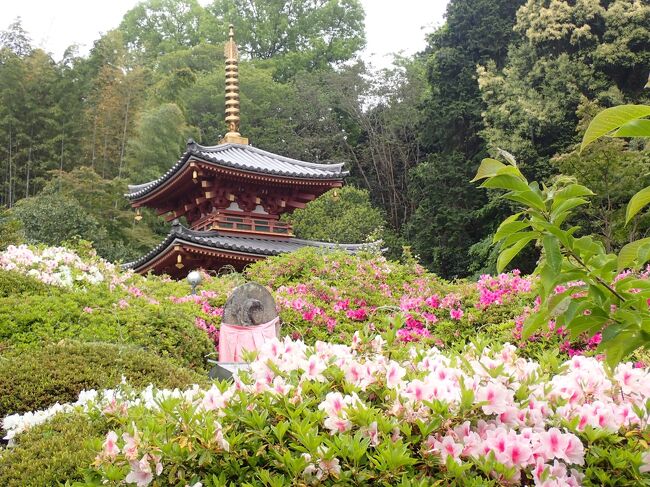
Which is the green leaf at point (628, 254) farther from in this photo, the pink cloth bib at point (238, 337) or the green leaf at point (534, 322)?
the pink cloth bib at point (238, 337)

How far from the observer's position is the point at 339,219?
27.2m

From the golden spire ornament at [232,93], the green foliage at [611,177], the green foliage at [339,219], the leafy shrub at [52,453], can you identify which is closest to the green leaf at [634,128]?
the leafy shrub at [52,453]

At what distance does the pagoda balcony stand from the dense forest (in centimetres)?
234

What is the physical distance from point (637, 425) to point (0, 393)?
11.0 ft

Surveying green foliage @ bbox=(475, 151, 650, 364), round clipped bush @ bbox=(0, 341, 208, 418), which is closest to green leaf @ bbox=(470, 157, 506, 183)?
green foliage @ bbox=(475, 151, 650, 364)

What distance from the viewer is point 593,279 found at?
1973 millimetres

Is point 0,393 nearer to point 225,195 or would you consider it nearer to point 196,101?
point 225,195

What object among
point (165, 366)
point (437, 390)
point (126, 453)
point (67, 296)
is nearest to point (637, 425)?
point (437, 390)

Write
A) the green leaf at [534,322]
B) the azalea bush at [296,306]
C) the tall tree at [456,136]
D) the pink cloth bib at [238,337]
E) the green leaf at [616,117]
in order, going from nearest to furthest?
the green leaf at [616,117] < the green leaf at [534,322] < the azalea bush at [296,306] < the pink cloth bib at [238,337] < the tall tree at [456,136]

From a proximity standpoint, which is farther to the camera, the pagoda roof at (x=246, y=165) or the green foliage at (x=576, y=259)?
the pagoda roof at (x=246, y=165)

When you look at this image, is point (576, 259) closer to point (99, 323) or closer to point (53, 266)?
point (99, 323)

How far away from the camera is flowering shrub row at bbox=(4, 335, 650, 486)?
2.15 m

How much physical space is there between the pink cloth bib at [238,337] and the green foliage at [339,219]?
18.3 metres

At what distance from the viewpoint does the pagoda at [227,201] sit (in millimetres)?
14688
